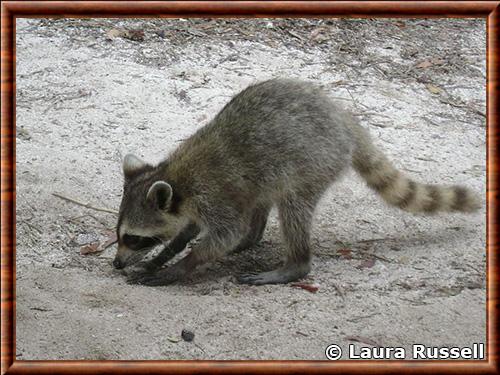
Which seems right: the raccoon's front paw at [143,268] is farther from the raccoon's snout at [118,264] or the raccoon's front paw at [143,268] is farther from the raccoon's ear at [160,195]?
the raccoon's ear at [160,195]

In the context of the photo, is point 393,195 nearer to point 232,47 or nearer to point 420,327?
point 420,327

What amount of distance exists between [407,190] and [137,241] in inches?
87.5

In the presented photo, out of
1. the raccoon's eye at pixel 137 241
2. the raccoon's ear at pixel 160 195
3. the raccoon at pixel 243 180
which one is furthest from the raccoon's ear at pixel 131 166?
the raccoon's eye at pixel 137 241

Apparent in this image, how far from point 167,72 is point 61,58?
115cm

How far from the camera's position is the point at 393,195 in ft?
18.6

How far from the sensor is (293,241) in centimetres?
534

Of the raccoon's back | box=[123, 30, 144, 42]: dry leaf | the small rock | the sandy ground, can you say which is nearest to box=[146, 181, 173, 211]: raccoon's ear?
the raccoon's back

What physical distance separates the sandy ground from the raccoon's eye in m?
0.29

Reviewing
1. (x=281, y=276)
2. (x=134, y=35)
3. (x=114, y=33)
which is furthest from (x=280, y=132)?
(x=114, y=33)

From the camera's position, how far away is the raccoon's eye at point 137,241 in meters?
5.11

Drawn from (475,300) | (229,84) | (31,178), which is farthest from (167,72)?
(475,300)

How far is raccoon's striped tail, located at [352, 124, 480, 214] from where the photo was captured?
5.65m
